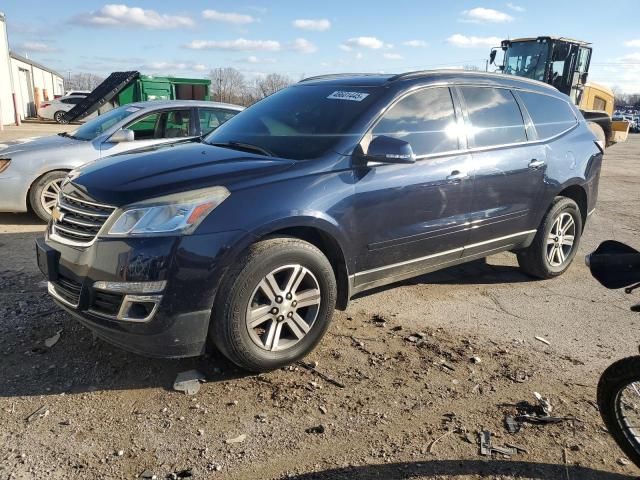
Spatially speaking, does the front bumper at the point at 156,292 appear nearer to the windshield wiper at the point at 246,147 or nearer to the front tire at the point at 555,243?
the windshield wiper at the point at 246,147

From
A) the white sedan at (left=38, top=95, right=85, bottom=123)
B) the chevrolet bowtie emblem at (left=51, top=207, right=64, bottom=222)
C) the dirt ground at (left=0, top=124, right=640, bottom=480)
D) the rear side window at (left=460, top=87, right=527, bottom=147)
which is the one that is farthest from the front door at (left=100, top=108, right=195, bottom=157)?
the white sedan at (left=38, top=95, right=85, bottom=123)

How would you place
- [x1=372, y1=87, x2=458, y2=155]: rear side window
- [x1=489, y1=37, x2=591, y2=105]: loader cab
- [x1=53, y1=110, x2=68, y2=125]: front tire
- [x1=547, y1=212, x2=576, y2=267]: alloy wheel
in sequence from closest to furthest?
[x1=372, y1=87, x2=458, y2=155]: rear side window
[x1=547, y1=212, x2=576, y2=267]: alloy wheel
[x1=489, y1=37, x2=591, y2=105]: loader cab
[x1=53, y1=110, x2=68, y2=125]: front tire

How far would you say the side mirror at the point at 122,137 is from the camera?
22.3 ft

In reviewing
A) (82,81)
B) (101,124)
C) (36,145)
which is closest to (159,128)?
(101,124)

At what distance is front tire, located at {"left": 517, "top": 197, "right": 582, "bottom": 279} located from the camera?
16.8 feet

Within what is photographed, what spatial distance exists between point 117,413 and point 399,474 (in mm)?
1555

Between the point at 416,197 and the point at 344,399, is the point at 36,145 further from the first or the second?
the point at 344,399

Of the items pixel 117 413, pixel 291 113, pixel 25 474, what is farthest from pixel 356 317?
pixel 25 474

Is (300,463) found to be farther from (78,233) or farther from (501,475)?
(78,233)

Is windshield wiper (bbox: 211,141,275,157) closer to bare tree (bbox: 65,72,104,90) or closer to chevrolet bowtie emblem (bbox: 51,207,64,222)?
chevrolet bowtie emblem (bbox: 51,207,64,222)

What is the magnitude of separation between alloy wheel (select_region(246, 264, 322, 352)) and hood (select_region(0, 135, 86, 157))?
4758 millimetres

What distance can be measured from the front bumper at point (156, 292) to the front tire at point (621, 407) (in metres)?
2.03

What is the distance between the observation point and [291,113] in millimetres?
4223

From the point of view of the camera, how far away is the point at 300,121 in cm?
406
